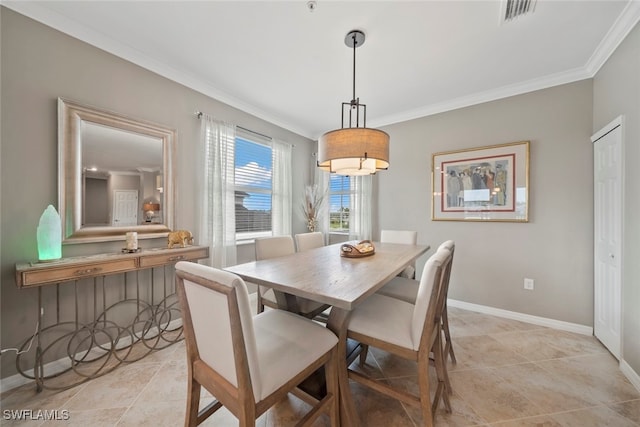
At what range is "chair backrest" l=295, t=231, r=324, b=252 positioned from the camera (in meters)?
2.60

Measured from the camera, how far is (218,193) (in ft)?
9.09

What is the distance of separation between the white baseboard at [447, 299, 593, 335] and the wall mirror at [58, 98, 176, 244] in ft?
11.6

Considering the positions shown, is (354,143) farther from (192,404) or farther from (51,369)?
(51,369)

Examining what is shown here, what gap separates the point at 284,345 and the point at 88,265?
1.56 m

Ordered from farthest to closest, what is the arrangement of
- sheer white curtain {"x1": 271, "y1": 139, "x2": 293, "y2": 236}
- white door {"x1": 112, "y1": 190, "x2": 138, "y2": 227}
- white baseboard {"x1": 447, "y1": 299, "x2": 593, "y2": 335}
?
sheer white curtain {"x1": 271, "y1": 139, "x2": 293, "y2": 236} → white baseboard {"x1": 447, "y1": 299, "x2": 593, "y2": 335} → white door {"x1": 112, "y1": 190, "x2": 138, "y2": 227}

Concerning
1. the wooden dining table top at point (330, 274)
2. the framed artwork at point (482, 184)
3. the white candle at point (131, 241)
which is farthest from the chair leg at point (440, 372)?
the white candle at point (131, 241)

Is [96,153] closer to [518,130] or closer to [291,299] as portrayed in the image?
[291,299]

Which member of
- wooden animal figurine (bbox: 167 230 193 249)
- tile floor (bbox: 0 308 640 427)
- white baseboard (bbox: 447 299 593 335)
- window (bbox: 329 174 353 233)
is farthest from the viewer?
window (bbox: 329 174 353 233)

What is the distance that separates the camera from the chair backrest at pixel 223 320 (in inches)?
34.2

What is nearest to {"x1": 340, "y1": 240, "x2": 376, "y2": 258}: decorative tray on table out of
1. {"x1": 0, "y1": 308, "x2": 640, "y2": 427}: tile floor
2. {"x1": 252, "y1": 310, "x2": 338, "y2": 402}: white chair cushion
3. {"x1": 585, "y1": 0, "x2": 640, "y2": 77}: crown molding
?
{"x1": 252, "y1": 310, "x2": 338, "y2": 402}: white chair cushion

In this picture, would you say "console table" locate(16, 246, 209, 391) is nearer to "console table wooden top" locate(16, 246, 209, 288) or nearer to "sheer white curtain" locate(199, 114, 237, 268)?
"console table wooden top" locate(16, 246, 209, 288)

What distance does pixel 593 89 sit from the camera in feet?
7.55

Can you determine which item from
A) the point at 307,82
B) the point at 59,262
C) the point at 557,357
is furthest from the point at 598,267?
the point at 59,262

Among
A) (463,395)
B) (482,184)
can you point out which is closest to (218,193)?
(463,395)
